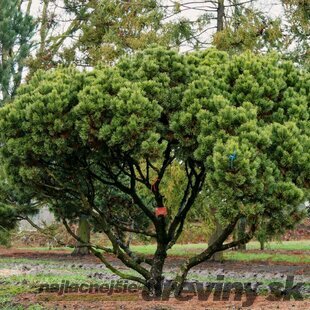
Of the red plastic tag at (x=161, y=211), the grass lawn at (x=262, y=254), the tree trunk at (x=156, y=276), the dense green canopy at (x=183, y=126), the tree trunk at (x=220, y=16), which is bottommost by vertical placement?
the grass lawn at (x=262, y=254)

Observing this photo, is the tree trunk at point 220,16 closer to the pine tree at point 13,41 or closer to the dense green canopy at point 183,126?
the pine tree at point 13,41

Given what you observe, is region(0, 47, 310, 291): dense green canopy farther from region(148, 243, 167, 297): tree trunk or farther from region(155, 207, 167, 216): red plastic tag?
region(155, 207, 167, 216): red plastic tag

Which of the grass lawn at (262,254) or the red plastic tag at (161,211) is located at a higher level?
the red plastic tag at (161,211)

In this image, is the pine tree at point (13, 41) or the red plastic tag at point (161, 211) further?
the pine tree at point (13, 41)

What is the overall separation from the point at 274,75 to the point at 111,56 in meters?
14.2

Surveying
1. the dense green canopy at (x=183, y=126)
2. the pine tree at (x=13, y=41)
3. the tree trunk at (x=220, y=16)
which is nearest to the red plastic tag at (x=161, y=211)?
the dense green canopy at (x=183, y=126)

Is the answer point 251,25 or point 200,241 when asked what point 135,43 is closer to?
point 251,25

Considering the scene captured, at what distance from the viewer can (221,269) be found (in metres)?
16.7

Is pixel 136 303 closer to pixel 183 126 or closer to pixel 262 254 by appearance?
pixel 183 126

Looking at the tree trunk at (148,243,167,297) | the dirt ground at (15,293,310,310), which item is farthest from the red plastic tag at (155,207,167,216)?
the dirt ground at (15,293,310,310)

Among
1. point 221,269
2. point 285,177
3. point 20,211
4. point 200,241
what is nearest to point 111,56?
point 20,211

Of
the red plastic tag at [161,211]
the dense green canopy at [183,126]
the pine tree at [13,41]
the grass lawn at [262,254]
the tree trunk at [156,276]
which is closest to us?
the dense green canopy at [183,126]

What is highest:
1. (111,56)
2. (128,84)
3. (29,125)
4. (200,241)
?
(111,56)

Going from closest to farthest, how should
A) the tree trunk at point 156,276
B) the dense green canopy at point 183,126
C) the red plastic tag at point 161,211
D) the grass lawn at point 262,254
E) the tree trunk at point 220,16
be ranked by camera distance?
1. the dense green canopy at point 183,126
2. the red plastic tag at point 161,211
3. the tree trunk at point 156,276
4. the grass lawn at point 262,254
5. the tree trunk at point 220,16
